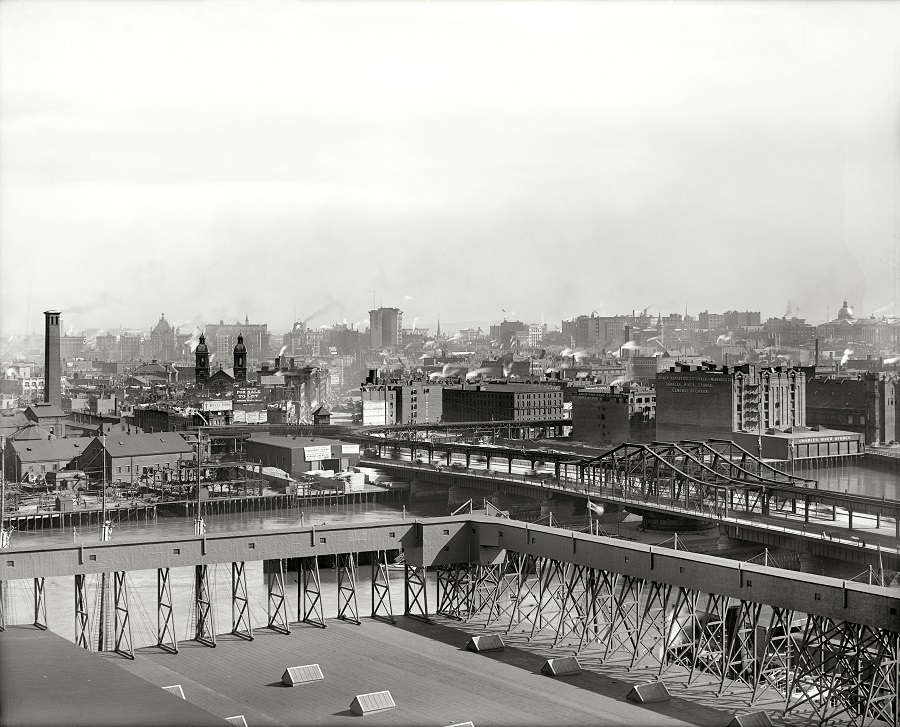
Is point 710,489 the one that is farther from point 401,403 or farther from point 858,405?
point 401,403

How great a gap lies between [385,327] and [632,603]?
71.2 ft

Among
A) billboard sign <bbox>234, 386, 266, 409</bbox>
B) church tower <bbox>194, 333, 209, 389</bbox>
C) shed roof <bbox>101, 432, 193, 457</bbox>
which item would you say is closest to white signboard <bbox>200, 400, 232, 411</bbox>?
billboard sign <bbox>234, 386, 266, 409</bbox>

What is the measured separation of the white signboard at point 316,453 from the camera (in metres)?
17.6

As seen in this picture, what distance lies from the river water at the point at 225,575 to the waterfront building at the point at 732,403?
235cm

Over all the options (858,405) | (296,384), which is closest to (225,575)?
(858,405)

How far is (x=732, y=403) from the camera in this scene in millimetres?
19172

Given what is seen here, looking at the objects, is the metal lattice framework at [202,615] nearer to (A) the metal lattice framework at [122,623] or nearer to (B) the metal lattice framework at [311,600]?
(A) the metal lattice framework at [122,623]

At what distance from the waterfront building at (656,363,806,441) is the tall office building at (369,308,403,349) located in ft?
26.1

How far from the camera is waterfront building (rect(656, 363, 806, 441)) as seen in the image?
63.1 feet

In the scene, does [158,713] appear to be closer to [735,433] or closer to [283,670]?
[283,670]

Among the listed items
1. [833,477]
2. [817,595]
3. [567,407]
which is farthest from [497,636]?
[567,407]

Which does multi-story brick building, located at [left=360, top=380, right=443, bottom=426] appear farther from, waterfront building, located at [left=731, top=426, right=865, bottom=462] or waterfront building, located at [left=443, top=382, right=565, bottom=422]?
waterfront building, located at [left=731, top=426, right=865, bottom=462]

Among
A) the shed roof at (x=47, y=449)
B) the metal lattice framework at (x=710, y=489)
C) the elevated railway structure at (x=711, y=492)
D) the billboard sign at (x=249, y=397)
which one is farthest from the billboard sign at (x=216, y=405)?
the metal lattice framework at (x=710, y=489)

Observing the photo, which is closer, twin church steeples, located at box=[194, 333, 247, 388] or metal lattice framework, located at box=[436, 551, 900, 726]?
metal lattice framework, located at box=[436, 551, 900, 726]
